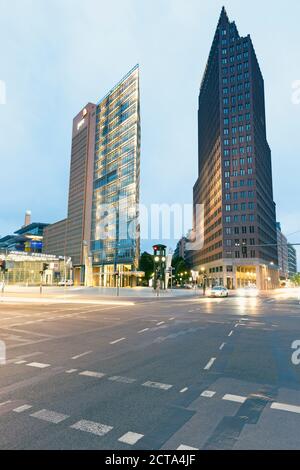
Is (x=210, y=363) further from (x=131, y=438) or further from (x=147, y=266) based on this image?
(x=147, y=266)

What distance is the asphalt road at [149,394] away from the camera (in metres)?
4.12

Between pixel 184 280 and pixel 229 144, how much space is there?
197 feet

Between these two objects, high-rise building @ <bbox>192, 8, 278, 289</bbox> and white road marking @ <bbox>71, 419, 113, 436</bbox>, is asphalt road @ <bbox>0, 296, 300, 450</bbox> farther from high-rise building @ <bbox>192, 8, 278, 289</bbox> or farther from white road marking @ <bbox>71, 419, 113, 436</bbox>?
high-rise building @ <bbox>192, 8, 278, 289</bbox>

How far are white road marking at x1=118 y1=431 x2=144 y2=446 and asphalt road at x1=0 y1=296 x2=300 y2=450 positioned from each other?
14 mm

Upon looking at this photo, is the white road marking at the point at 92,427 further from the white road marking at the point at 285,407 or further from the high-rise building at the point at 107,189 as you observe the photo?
the high-rise building at the point at 107,189

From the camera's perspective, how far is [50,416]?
4.78m

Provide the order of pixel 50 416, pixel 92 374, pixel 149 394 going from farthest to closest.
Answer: pixel 92 374, pixel 149 394, pixel 50 416

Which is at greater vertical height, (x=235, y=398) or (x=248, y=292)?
(x=235, y=398)

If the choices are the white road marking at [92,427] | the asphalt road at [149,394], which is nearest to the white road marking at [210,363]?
the asphalt road at [149,394]

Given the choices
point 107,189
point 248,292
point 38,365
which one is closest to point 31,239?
point 107,189

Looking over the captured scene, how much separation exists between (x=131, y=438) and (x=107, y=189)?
94.6 metres

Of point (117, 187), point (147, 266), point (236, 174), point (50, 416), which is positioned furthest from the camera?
point (147, 266)

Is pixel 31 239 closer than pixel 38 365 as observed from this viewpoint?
No

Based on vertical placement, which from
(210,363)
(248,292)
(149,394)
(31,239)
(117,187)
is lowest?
(248,292)
